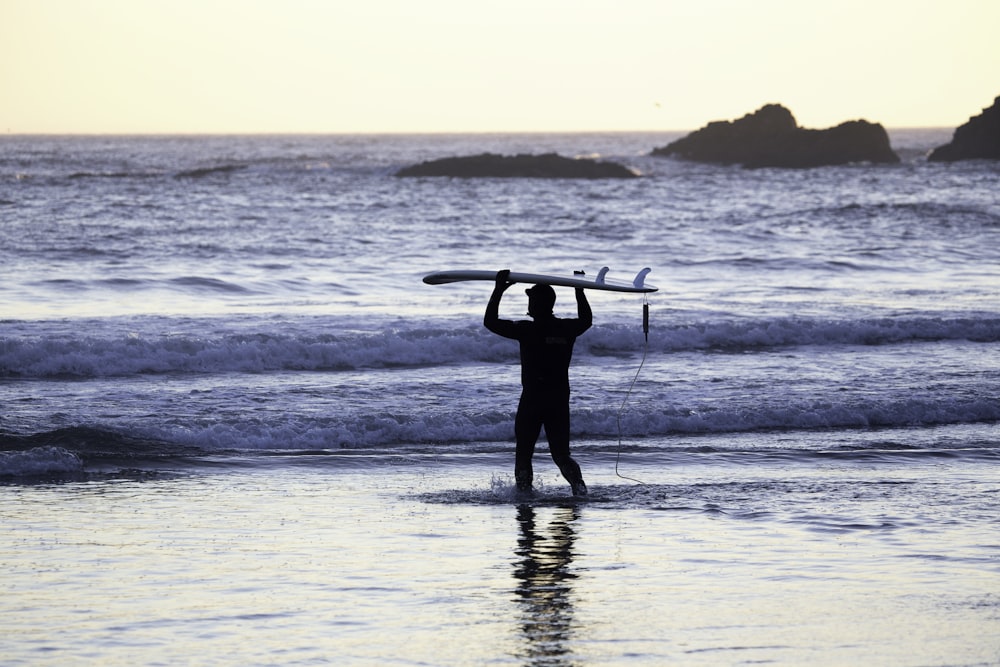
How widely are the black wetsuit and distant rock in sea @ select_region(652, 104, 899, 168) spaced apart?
8593 centimetres

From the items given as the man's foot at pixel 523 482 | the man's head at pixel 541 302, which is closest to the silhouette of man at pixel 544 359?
the man's head at pixel 541 302

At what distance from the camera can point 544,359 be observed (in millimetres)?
8969

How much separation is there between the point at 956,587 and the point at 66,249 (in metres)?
26.4

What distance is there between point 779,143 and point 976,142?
15366 mm

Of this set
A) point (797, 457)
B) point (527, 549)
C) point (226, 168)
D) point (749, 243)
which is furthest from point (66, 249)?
point (226, 168)

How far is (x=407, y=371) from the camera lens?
54.0 feet

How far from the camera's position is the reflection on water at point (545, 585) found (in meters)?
5.90

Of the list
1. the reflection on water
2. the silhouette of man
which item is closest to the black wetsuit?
the silhouette of man

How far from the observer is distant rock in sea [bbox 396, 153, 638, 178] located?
71.6 metres

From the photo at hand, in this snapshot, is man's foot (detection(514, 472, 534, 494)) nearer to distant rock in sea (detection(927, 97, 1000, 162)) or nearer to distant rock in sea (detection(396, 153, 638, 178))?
distant rock in sea (detection(396, 153, 638, 178))

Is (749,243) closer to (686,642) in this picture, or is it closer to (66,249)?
(66,249)

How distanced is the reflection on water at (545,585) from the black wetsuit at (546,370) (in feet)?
1.68

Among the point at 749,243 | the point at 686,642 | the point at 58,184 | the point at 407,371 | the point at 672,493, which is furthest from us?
the point at 58,184

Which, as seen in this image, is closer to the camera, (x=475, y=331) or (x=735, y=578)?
(x=735, y=578)
